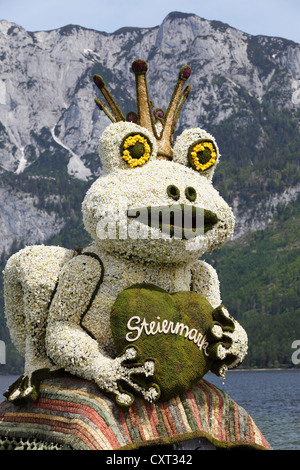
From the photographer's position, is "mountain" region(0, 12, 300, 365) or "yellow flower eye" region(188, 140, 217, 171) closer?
"yellow flower eye" region(188, 140, 217, 171)

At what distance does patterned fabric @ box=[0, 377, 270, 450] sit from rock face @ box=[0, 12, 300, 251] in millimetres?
172124

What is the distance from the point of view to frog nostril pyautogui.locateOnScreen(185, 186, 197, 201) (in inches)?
277

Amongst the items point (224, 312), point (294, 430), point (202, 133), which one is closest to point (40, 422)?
point (224, 312)

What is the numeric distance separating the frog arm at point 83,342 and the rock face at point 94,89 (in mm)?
171764

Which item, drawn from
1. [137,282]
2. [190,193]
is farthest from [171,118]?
[137,282]

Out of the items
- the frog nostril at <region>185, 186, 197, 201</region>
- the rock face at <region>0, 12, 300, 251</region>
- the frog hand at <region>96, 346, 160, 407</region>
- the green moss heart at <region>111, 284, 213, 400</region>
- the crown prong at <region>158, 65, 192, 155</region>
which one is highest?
the rock face at <region>0, 12, 300, 251</region>

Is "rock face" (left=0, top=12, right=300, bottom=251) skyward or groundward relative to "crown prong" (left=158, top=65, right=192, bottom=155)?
skyward

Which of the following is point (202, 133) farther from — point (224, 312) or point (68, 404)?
point (68, 404)

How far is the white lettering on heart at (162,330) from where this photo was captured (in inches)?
262

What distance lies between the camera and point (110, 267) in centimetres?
723

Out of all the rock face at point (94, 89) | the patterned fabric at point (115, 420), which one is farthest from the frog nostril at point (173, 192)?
the rock face at point (94, 89)

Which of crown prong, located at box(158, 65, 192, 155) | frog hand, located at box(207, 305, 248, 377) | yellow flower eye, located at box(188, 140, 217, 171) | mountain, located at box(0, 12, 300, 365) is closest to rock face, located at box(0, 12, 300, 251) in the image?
mountain, located at box(0, 12, 300, 365)

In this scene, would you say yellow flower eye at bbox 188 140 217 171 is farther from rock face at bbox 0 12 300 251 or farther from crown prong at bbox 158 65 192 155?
rock face at bbox 0 12 300 251

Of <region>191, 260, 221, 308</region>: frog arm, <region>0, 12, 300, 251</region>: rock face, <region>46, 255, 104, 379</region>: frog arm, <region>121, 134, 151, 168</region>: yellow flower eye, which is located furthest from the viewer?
<region>0, 12, 300, 251</region>: rock face
